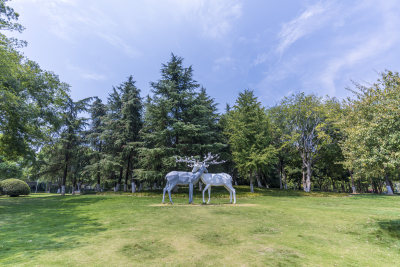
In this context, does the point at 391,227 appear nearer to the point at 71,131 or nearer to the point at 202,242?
the point at 202,242

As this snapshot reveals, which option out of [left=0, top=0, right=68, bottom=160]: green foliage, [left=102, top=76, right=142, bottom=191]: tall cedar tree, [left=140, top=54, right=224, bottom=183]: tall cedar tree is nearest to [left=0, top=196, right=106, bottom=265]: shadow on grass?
[left=0, top=0, right=68, bottom=160]: green foliage

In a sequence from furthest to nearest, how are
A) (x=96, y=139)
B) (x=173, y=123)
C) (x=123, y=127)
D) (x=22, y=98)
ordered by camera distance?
(x=96, y=139) < (x=123, y=127) < (x=173, y=123) < (x=22, y=98)

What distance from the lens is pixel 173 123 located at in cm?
2175

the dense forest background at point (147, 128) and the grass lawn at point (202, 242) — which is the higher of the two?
the dense forest background at point (147, 128)

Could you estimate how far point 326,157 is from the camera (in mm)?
30484

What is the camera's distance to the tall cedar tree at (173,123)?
20.9m

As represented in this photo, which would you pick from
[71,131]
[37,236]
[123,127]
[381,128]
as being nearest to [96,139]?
[71,131]

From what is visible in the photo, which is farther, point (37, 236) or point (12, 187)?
point (12, 187)

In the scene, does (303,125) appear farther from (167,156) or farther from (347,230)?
(347,230)

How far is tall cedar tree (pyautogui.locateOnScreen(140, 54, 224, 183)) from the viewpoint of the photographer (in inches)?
822

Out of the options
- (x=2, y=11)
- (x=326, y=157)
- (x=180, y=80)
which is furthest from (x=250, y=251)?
(x=326, y=157)

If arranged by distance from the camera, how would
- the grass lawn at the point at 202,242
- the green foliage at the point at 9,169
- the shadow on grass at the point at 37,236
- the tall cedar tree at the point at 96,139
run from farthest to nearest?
the green foliage at the point at 9,169
the tall cedar tree at the point at 96,139
the shadow on grass at the point at 37,236
the grass lawn at the point at 202,242

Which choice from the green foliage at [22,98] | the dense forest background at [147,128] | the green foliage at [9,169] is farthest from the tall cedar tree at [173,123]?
the green foliage at [9,169]

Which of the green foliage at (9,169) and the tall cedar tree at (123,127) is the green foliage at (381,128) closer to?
the tall cedar tree at (123,127)
